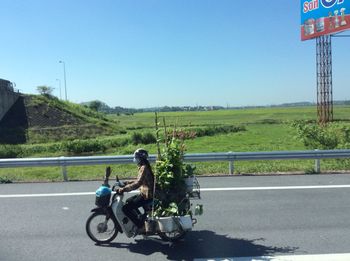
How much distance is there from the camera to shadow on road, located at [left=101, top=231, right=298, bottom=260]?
5824mm

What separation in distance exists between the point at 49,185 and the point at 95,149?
30.4m

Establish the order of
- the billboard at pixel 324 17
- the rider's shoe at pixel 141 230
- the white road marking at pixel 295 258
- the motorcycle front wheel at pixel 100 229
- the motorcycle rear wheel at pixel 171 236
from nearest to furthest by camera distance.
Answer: the white road marking at pixel 295 258 → the motorcycle rear wheel at pixel 171 236 → the rider's shoe at pixel 141 230 → the motorcycle front wheel at pixel 100 229 → the billboard at pixel 324 17

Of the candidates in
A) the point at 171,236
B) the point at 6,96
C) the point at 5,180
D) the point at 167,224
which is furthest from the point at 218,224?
the point at 6,96

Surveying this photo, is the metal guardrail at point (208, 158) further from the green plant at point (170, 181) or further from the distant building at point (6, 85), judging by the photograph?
the distant building at point (6, 85)

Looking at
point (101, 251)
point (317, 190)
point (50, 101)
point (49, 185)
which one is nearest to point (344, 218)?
point (317, 190)

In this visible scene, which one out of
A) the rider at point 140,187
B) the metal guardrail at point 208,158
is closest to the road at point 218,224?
the rider at point 140,187

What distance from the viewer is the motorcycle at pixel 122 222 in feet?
19.6

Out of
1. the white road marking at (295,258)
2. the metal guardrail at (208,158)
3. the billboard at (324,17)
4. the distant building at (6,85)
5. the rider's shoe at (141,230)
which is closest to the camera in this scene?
the white road marking at (295,258)

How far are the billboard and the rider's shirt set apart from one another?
3153 centimetres

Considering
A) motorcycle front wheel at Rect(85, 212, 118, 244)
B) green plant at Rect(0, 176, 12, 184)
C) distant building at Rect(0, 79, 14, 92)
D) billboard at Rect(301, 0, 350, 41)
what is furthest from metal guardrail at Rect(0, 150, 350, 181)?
distant building at Rect(0, 79, 14, 92)

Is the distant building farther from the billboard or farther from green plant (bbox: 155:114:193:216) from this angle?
green plant (bbox: 155:114:193:216)

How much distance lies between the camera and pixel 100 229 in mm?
6527

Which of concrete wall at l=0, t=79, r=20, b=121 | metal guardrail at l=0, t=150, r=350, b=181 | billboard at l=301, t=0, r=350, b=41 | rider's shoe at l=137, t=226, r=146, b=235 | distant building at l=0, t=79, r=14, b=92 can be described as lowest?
rider's shoe at l=137, t=226, r=146, b=235

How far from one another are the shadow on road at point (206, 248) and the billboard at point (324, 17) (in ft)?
103
